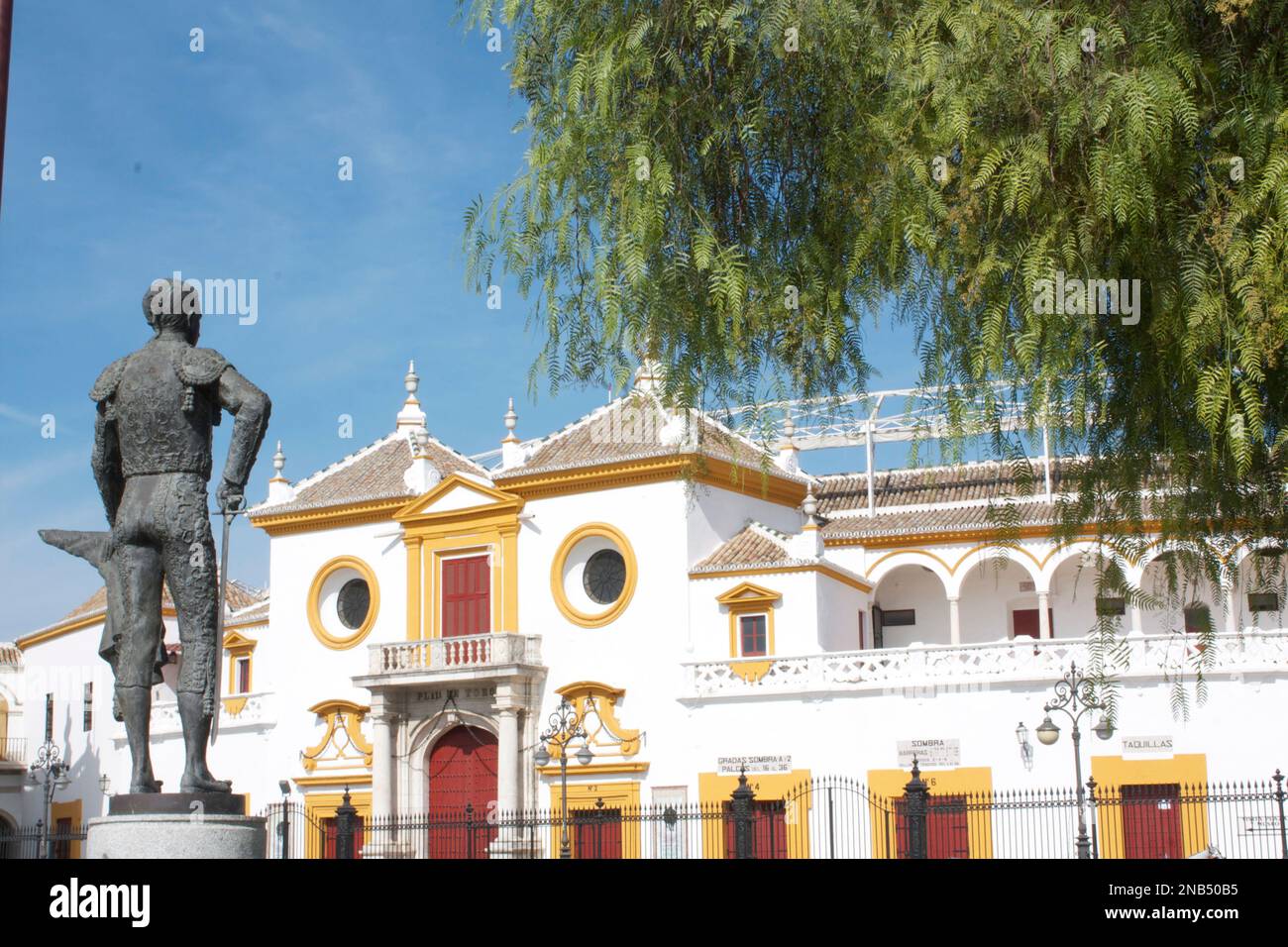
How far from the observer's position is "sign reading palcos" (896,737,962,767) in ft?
80.1

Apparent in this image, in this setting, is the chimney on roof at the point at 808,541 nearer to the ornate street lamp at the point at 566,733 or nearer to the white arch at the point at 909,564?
the white arch at the point at 909,564

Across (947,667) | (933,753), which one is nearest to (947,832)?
(933,753)

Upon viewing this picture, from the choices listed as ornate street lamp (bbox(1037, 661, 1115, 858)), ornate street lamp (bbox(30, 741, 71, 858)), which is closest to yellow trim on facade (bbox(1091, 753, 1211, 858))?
ornate street lamp (bbox(1037, 661, 1115, 858))

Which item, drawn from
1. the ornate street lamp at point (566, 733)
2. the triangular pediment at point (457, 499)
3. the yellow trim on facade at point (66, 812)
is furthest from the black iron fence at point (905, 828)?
the yellow trim on facade at point (66, 812)

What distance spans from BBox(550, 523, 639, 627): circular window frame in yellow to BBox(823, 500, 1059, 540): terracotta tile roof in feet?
13.5

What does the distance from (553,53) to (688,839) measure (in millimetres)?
17266

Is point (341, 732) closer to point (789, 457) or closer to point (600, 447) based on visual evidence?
point (600, 447)

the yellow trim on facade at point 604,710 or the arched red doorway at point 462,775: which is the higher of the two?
the yellow trim on facade at point 604,710

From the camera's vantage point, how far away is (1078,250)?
722 cm

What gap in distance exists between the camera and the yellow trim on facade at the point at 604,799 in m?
25.2

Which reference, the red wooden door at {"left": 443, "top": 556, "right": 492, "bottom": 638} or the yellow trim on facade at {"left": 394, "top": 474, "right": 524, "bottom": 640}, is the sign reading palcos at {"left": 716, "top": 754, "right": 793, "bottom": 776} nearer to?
the yellow trim on facade at {"left": 394, "top": 474, "right": 524, "bottom": 640}

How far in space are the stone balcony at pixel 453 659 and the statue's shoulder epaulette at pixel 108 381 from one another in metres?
19.9

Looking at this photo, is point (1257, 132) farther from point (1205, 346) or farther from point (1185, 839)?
point (1185, 839)
